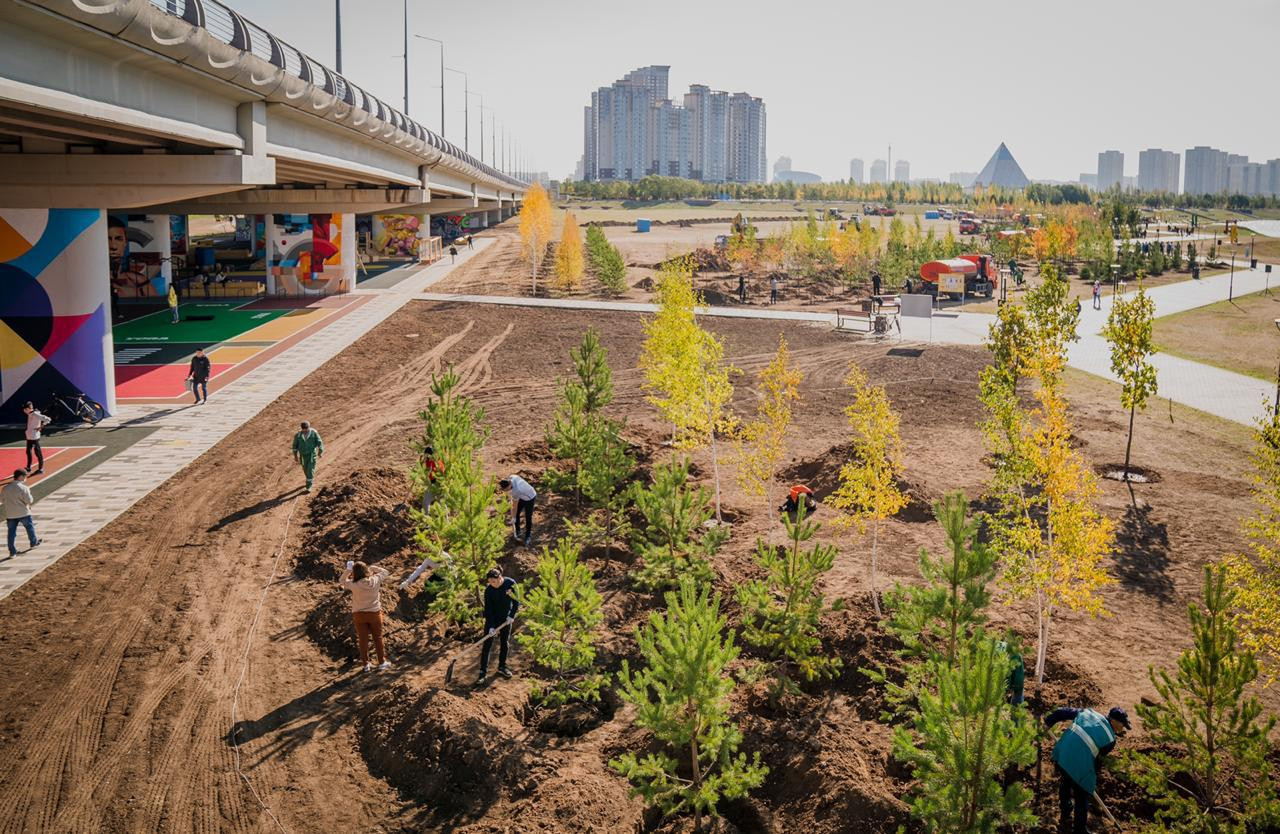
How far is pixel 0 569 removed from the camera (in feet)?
45.8

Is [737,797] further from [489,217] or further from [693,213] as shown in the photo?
[693,213]

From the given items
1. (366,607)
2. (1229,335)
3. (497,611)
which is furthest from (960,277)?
(366,607)

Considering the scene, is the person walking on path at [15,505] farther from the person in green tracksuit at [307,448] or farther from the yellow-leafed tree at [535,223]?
the yellow-leafed tree at [535,223]

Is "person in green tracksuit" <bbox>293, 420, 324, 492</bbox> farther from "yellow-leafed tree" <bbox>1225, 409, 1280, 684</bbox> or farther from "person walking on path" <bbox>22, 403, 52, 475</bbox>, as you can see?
"yellow-leafed tree" <bbox>1225, 409, 1280, 684</bbox>

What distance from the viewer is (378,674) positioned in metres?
11.1

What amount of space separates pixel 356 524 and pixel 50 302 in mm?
12044

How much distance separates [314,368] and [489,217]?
93.4 meters

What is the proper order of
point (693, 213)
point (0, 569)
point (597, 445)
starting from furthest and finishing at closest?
point (693, 213) → point (597, 445) → point (0, 569)

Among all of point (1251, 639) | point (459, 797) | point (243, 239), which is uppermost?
point (243, 239)

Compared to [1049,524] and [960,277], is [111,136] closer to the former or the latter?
[1049,524]

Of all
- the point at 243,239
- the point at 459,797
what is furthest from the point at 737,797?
the point at 243,239

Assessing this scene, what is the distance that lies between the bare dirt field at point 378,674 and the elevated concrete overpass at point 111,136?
5.79 m

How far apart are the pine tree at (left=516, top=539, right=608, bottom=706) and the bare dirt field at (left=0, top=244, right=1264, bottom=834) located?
27cm

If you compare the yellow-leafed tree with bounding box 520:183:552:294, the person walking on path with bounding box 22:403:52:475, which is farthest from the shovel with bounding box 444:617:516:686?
the yellow-leafed tree with bounding box 520:183:552:294
